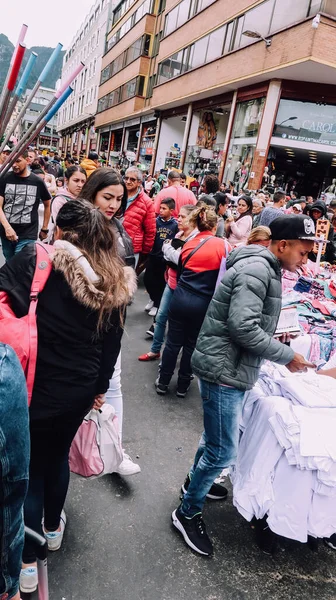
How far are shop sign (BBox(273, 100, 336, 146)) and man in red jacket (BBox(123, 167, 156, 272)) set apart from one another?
1234 centimetres

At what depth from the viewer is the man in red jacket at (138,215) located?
4672 mm

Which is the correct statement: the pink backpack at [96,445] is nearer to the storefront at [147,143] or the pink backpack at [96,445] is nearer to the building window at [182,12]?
the building window at [182,12]

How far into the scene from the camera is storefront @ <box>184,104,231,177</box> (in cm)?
1948

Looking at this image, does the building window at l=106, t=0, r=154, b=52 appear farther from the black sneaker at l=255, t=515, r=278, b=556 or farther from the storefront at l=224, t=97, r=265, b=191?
the black sneaker at l=255, t=515, r=278, b=556

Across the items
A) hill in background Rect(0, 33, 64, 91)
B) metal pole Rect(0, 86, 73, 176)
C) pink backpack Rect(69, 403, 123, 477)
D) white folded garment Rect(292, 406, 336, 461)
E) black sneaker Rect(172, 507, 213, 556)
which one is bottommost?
black sneaker Rect(172, 507, 213, 556)

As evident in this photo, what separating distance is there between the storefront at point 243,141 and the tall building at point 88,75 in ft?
91.5

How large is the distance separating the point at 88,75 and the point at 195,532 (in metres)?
57.1

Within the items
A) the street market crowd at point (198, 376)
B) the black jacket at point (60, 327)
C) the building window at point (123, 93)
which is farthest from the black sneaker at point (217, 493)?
the building window at point (123, 93)

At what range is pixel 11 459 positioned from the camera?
0.83 m

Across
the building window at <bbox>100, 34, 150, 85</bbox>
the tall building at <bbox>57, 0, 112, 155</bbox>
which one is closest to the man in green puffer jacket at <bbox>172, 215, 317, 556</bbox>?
the building window at <bbox>100, 34, 150, 85</bbox>

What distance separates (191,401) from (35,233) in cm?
277

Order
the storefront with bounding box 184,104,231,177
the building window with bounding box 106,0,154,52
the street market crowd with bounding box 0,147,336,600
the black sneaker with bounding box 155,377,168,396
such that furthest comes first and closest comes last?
the building window with bounding box 106,0,154,52
the storefront with bounding box 184,104,231,177
the black sneaker with bounding box 155,377,168,396
the street market crowd with bounding box 0,147,336,600

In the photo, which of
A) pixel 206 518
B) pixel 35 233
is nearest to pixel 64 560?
pixel 206 518

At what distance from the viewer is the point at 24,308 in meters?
1.61
